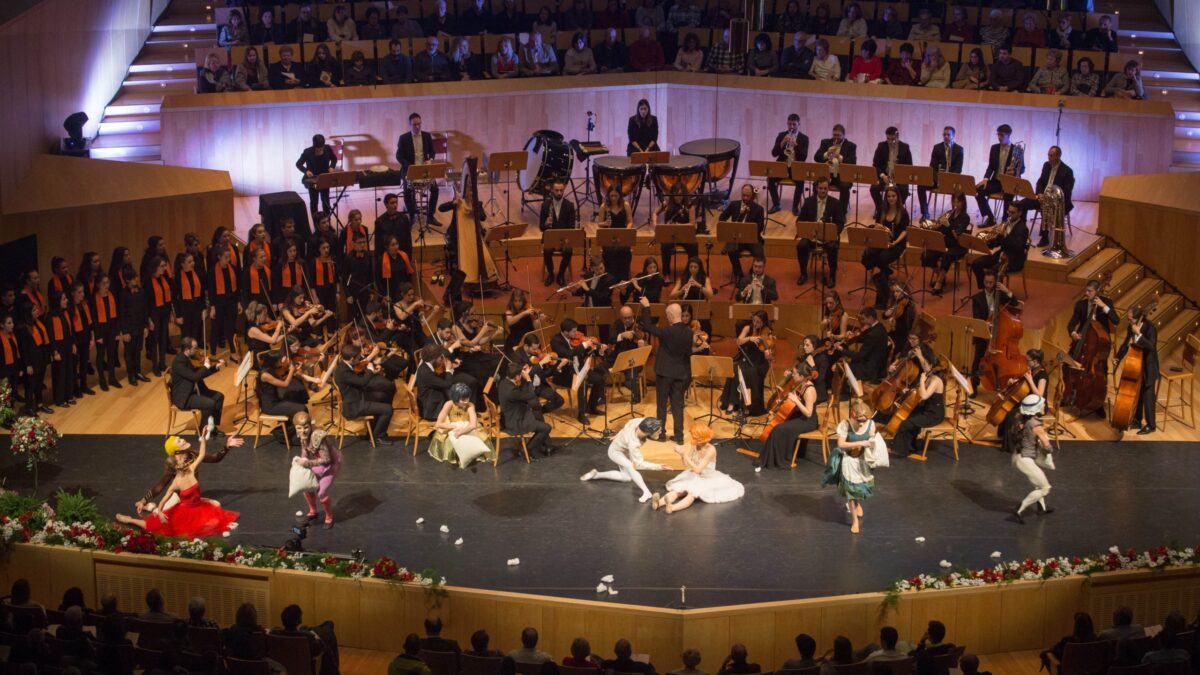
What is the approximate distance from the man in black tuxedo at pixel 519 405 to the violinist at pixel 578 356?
67 centimetres

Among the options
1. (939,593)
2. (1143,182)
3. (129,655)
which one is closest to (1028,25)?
(1143,182)

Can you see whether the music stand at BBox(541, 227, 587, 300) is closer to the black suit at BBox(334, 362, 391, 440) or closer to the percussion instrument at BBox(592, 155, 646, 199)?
the percussion instrument at BBox(592, 155, 646, 199)

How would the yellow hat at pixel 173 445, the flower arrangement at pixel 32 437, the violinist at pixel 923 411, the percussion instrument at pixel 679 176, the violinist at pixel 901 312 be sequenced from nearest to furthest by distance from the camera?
the yellow hat at pixel 173 445, the flower arrangement at pixel 32 437, the violinist at pixel 923 411, the violinist at pixel 901 312, the percussion instrument at pixel 679 176

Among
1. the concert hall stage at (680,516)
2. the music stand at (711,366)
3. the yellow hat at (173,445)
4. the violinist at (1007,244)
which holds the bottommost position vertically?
the concert hall stage at (680,516)

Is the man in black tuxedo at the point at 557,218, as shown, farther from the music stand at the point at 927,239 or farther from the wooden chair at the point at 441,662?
the wooden chair at the point at 441,662

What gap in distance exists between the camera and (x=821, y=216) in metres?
15.4

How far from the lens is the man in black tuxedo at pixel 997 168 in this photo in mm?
15688

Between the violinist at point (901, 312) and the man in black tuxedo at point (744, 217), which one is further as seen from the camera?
the man in black tuxedo at point (744, 217)

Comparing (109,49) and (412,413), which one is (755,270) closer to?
(412,413)

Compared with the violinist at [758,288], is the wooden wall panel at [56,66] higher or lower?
higher

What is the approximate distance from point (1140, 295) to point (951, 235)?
202 centimetres

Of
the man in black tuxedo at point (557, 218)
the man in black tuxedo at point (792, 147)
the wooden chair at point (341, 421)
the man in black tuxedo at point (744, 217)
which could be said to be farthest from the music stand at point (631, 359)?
the man in black tuxedo at point (792, 147)

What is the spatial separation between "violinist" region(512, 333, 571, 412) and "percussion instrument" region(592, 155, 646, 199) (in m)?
2.61

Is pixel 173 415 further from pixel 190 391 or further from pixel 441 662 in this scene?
pixel 441 662
